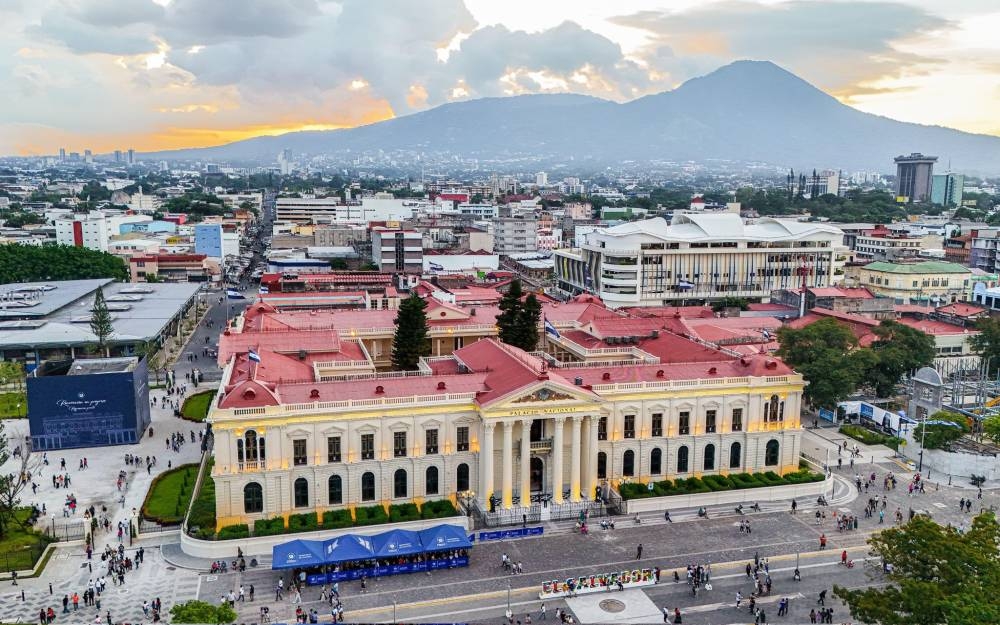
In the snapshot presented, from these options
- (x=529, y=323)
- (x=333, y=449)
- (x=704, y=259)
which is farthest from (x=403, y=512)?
(x=704, y=259)

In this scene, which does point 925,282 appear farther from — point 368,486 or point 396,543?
point 396,543

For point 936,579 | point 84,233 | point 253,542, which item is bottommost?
point 253,542

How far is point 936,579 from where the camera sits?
33.8 meters

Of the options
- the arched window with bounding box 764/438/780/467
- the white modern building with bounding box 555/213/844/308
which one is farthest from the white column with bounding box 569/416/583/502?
the white modern building with bounding box 555/213/844/308

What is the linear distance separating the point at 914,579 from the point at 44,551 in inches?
1716

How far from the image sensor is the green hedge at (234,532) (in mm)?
47153

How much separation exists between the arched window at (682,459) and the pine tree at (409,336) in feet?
80.3

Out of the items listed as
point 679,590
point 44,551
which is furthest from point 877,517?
point 44,551

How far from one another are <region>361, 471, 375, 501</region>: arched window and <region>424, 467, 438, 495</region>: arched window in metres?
3.25

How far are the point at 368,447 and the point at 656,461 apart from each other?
63.5ft

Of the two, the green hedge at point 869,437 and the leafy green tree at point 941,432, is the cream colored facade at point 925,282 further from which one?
the leafy green tree at point 941,432

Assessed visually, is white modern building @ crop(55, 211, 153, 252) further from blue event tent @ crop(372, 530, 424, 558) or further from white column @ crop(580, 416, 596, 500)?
blue event tent @ crop(372, 530, 424, 558)

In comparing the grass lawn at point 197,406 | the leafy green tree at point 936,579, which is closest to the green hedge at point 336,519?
the grass lawn at point 197,406

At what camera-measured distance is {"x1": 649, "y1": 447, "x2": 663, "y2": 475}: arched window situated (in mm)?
56750
